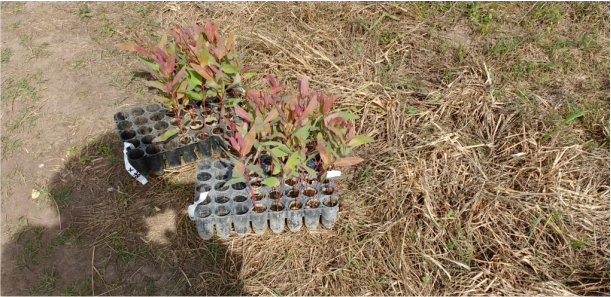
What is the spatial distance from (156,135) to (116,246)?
738 mm

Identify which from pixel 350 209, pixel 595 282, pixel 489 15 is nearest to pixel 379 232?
pixel 350 209

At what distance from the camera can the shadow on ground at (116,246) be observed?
2.10 m

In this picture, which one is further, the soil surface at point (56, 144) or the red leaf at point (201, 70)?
the red leaf at point (201, 70)

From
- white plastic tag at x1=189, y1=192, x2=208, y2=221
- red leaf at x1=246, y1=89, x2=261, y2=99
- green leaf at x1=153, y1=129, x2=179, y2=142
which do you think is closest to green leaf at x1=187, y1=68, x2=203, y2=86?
green leaf at x1=153, y1=129, x2=179, y2=142

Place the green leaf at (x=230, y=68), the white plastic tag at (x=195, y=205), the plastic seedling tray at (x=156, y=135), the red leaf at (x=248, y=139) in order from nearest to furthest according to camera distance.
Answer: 1. the red leaf at (x=248, y=139)
2. the white plastic tag at (x=195, y=205)
3. the green leaf at (x=230, y=68)
4. the plastic seedling tray at (x=156, y=135)

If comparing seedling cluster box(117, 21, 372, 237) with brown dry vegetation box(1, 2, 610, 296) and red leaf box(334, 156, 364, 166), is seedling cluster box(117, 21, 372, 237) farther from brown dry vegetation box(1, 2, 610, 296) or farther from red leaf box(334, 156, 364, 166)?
brown dry vegetation box(1, 2, 610, 296)

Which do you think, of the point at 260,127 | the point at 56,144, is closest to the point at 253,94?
the point at 260,127

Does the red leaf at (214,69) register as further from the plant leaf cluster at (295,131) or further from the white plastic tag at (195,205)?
the white plastic tag at (195,205)

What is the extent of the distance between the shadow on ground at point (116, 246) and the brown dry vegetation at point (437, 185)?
1 cm

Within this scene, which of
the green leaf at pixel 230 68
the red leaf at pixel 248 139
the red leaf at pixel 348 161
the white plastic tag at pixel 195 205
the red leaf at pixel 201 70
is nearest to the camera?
the red leaf at pixel 248 139

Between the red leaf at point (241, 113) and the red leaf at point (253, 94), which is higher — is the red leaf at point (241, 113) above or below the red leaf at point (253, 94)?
below

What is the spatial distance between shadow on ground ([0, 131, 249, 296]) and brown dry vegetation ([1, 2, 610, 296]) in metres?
0.01

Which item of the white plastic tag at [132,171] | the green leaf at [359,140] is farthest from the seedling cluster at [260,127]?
the white plastic tag at [132,171]

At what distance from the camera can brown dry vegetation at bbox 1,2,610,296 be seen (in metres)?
2.06
